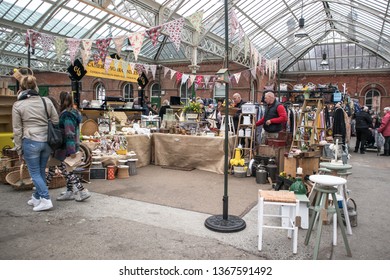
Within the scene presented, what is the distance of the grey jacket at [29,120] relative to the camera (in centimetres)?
362

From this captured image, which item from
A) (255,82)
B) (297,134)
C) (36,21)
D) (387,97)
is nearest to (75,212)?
(297,134)

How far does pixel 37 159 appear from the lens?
3744 millimetres

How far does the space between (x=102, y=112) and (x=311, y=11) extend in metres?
14.0

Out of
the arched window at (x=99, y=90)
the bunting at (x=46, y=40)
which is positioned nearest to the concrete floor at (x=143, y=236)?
the bunting at (x=46, y=40)

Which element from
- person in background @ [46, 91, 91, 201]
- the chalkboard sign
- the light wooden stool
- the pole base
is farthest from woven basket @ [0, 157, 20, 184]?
the light wooden stool

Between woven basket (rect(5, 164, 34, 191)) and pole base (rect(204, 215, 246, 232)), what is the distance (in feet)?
9.55

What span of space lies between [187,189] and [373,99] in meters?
19.6

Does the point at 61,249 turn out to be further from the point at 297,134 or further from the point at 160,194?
the point at 297,134

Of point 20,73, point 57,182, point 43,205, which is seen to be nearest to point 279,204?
point 43,205

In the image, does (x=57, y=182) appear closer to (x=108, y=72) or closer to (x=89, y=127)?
(x=89, y=127)

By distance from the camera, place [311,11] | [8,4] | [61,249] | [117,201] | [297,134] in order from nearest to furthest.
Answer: [61,249]
[117,201]
[297,134]
[8,4]
[311,11]

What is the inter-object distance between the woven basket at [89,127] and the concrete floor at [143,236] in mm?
2460

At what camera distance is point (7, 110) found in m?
6.36

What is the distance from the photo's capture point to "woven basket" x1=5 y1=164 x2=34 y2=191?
468 centimetres
